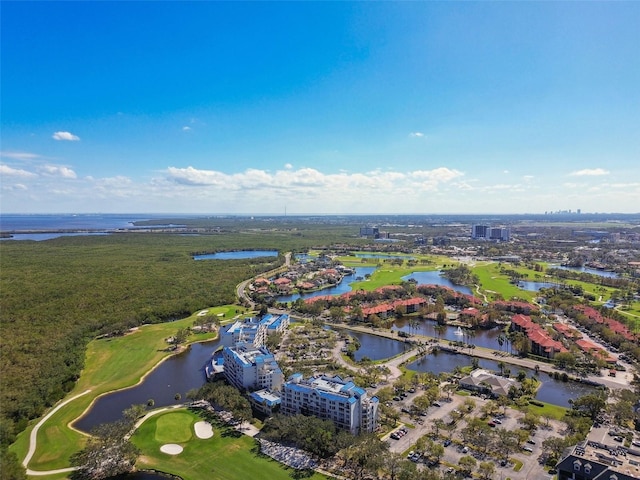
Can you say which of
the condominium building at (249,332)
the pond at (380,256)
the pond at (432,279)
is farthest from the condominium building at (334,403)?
the pond at (380,256)

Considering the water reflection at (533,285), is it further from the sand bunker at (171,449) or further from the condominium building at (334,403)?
the sand bunker at (171,449)

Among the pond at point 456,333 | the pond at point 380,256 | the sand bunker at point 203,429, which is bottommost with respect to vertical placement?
the pond at point 456,333

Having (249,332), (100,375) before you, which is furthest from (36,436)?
(249,332)

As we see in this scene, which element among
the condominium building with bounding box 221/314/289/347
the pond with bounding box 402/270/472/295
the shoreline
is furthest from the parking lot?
the pond with bounding box 402/270/472/295

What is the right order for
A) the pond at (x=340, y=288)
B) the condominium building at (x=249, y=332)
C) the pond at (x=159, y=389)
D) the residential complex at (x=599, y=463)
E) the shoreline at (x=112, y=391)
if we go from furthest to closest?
the pond at (x=340, y=288), the condominium building at (x=249, y=332), the pond at (x=159, y=389), the shoreline at (x=112, y=391), the residential complex at (x=599, y=463)

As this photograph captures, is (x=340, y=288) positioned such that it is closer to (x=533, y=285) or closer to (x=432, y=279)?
(x=432, y=279)

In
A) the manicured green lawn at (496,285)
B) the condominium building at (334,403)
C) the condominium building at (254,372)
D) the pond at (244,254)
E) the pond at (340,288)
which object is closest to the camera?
the condominium building at (334,403)

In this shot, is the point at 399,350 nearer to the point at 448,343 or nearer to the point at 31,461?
the point at 448,343
